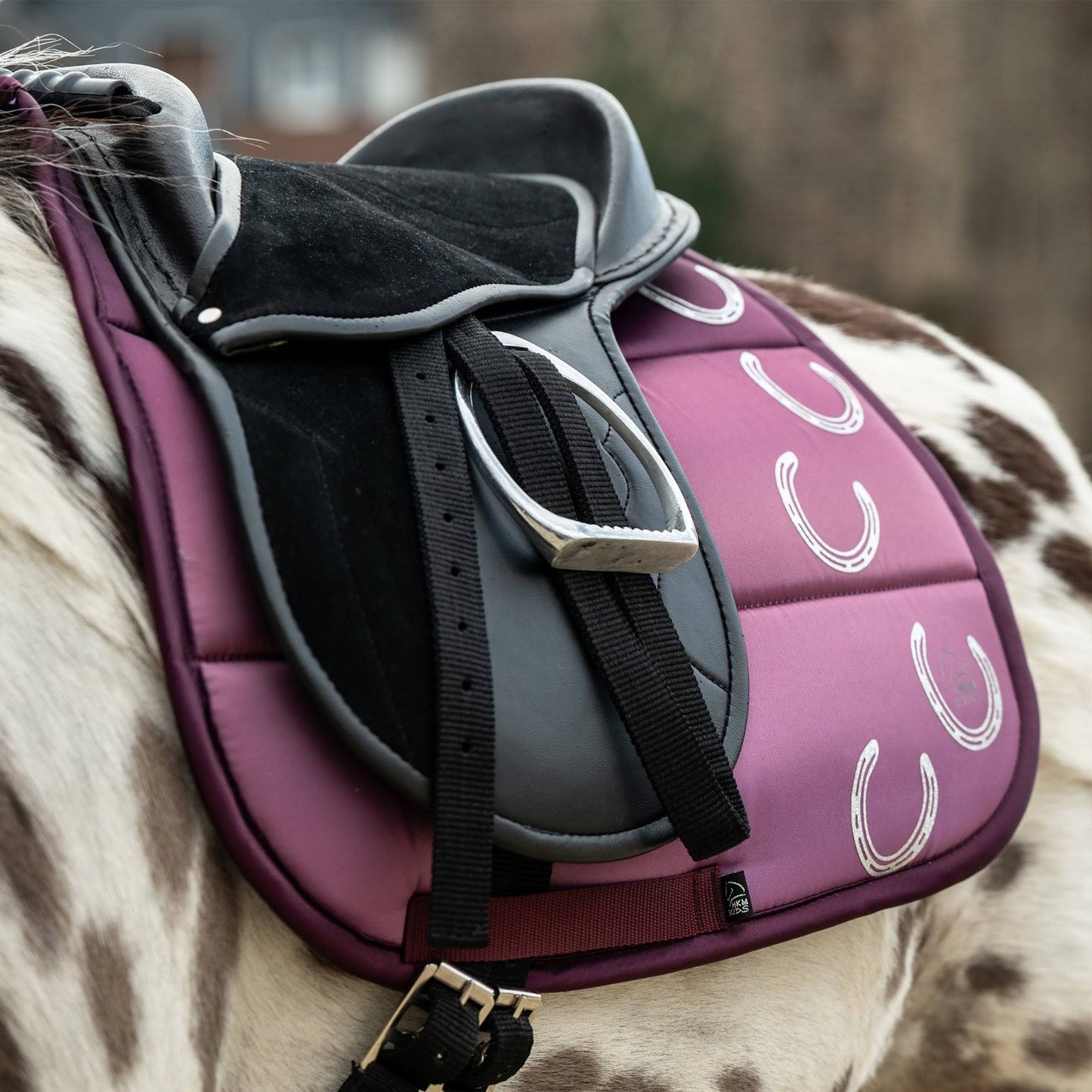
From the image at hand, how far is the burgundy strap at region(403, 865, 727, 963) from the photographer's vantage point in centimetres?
72

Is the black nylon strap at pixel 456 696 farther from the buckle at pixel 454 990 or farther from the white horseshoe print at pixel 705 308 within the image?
the white horseshoe print at pixel 705 308

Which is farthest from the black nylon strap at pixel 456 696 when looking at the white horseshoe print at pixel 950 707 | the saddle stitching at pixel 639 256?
the white horseshoe print at pixel 950 707

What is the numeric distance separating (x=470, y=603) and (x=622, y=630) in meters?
0.10

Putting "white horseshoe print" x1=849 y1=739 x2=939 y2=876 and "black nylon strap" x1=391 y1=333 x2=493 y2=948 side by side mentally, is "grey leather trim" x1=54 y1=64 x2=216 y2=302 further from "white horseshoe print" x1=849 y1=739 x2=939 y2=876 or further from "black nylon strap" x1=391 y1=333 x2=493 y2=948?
"white horseshoe print" x1=849 y1=739 x2=939 y2=876

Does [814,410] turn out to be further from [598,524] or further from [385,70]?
[385,70]

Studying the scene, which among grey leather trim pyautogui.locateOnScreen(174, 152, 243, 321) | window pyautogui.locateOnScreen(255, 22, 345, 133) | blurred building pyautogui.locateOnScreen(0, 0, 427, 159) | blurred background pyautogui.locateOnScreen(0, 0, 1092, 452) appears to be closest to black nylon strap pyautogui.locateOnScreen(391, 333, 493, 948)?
grey leather trim pyautogui.locateOnScreen(174, 152, 243, 321)

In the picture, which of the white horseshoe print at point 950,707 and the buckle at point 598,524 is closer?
the buckle at point 598,524

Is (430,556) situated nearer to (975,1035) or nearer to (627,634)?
(627,634)

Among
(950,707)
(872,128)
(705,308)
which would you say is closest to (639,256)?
(705,308)

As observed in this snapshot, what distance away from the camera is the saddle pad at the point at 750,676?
2.15ft

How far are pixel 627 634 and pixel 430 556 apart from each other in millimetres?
135

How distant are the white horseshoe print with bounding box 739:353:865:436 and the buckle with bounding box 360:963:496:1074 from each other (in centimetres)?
54

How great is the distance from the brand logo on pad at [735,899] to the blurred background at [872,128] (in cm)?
858

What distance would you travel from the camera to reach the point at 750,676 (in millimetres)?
837
